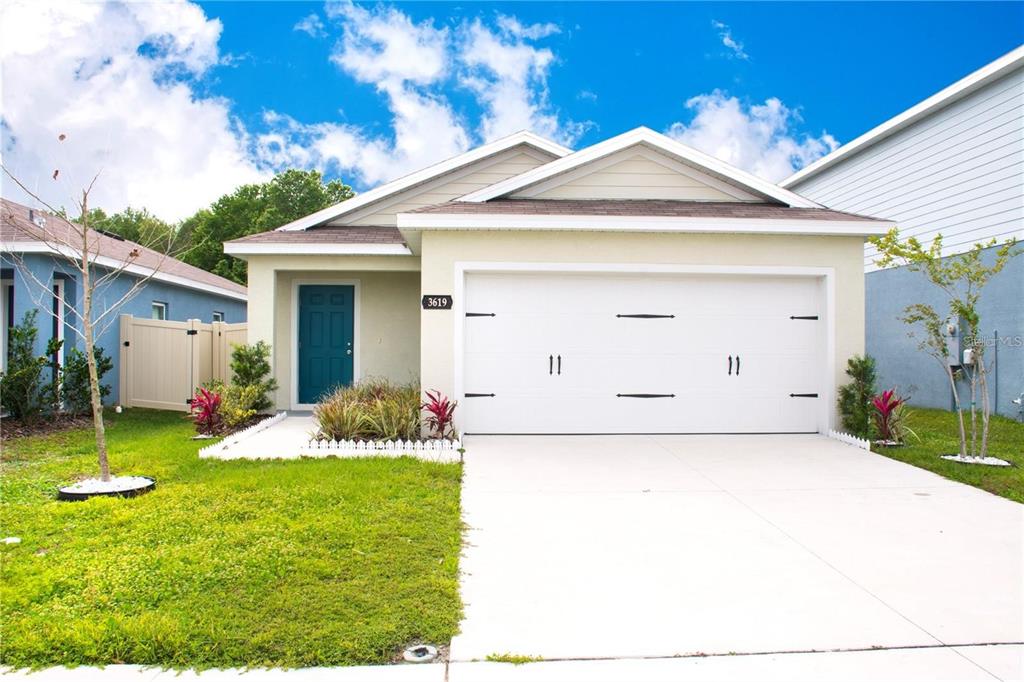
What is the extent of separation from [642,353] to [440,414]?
3097 millimetres

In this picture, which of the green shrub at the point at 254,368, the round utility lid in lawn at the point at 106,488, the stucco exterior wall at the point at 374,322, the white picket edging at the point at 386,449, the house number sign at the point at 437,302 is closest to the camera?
the round utility lid in lawn at the point at 106,488

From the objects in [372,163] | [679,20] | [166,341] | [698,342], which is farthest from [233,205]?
[698,342]

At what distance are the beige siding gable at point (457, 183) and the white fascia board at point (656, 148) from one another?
232cm

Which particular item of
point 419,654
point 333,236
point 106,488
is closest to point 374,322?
point 333,236

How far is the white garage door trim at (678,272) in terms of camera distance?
939 centimetres

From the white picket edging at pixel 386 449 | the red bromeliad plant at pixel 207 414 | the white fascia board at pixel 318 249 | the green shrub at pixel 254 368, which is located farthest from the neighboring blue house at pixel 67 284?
the white picket edging at pixel 386 449

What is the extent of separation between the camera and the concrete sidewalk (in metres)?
3.14

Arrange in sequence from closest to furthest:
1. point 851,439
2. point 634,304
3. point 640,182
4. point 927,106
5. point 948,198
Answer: point 851,439 → point 634,304 → point 640,182 → point 948,198 → point 927,106

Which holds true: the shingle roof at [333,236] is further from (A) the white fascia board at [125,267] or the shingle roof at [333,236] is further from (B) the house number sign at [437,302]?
(B) the house number sign at [437,302]

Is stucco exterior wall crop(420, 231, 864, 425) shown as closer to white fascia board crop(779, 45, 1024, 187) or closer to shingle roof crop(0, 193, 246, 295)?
shingle roof crop(0, 193, 246, 295)

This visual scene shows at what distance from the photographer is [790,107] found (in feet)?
66.0

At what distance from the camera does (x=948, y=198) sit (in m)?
13.3

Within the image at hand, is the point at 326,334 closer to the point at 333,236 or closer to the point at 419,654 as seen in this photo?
the point at 333,236

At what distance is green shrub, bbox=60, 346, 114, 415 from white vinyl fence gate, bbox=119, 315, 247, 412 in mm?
1533
